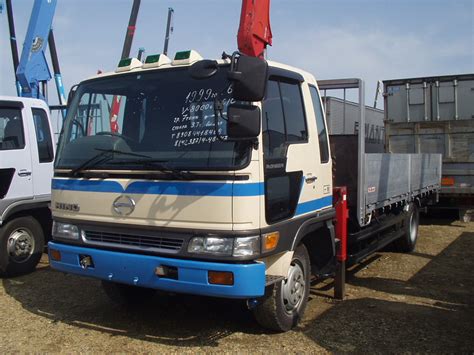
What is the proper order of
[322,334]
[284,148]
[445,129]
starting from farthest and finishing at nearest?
[445,129]
[322,334]
[284,148]

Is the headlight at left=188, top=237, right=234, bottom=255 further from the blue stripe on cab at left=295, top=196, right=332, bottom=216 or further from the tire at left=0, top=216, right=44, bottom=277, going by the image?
the tire at left=0, top=216, right=44, bottom=277

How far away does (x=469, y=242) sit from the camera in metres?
8.79

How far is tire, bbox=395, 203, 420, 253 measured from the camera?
766 cm

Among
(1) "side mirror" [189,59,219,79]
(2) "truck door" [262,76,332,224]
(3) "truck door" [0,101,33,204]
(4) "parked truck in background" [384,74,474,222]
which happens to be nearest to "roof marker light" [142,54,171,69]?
(1) "side mirror" [189,59,219,79]

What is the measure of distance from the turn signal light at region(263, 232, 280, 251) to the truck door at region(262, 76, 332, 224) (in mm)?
105

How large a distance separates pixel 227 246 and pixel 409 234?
202 inches

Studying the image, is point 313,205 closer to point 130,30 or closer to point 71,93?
point 71,93

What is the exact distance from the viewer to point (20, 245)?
6.26m

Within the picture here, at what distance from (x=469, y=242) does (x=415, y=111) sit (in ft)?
11.5

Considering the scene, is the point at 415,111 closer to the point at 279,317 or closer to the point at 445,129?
the point at 445,129

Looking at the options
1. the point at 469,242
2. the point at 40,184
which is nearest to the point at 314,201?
the point at 40,184

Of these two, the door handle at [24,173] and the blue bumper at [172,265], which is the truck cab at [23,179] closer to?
the door handle at [24,173]

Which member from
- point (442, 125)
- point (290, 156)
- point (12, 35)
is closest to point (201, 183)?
point (290, 156)

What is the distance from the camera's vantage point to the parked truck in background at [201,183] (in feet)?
11.3
